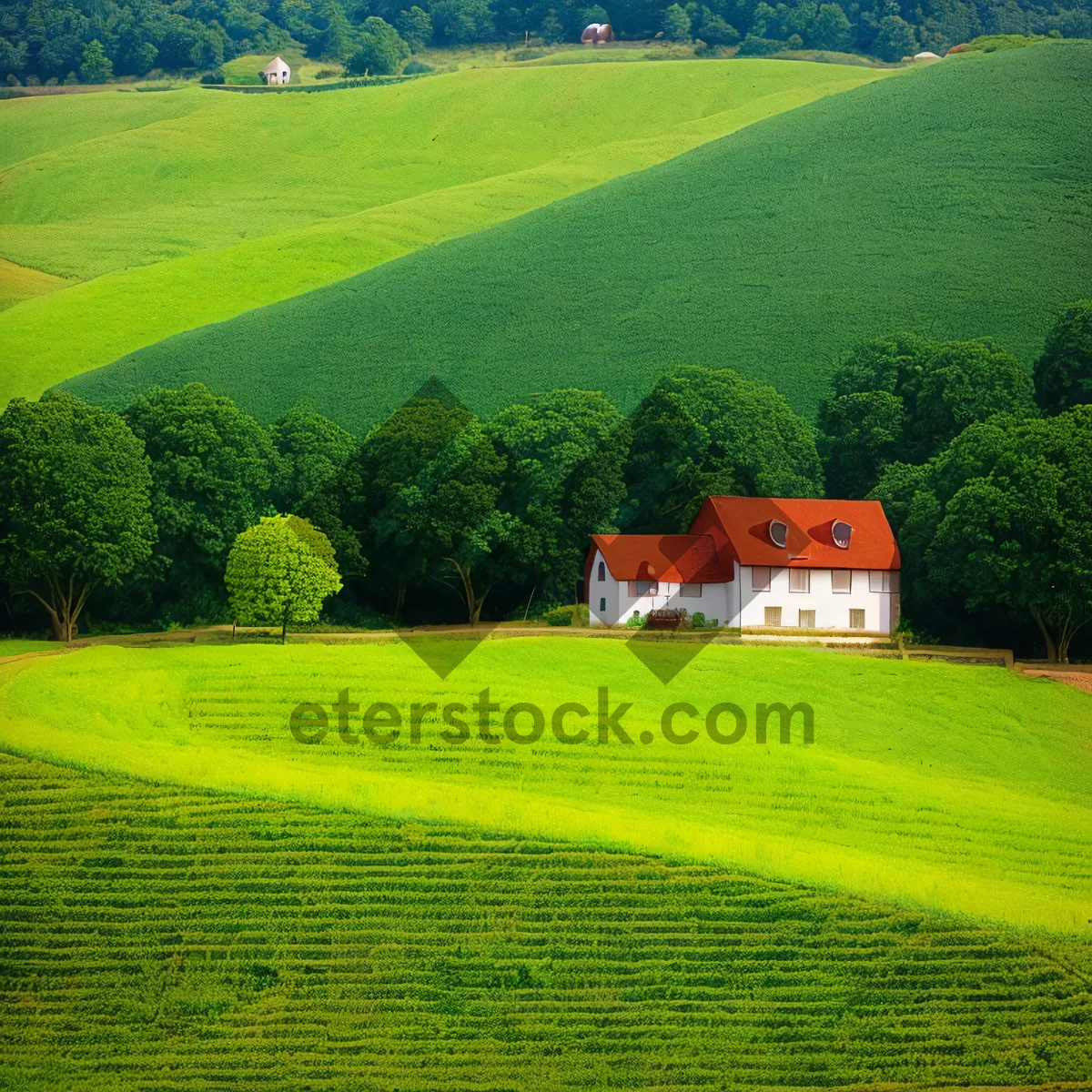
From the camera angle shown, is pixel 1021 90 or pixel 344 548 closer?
pixel 344 548

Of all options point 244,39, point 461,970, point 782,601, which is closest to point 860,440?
point 782,601

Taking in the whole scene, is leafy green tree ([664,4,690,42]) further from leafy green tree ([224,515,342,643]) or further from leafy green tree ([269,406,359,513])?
leafy green tree ([224,515,342,643])

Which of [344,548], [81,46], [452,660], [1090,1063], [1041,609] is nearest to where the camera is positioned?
[1090,1063]

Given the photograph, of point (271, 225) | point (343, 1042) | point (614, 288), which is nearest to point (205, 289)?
point (271, 225)

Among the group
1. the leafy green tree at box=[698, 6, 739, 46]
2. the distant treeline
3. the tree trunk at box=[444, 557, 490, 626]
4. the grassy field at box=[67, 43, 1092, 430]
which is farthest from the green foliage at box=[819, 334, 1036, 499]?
the leafy green tree at box=[698, 6, 739, 46]

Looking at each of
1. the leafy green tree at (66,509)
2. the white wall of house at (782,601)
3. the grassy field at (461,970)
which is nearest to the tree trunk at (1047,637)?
the white wall of house at (782,601)

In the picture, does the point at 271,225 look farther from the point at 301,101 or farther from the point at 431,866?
the point at 431,866

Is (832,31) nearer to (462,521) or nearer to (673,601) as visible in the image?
(462,521)
